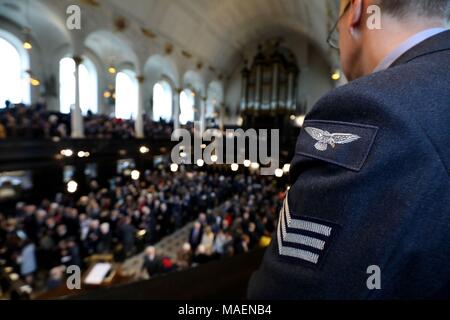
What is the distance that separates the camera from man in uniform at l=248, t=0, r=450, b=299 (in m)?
0.56

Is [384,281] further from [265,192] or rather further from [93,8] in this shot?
[93,8]

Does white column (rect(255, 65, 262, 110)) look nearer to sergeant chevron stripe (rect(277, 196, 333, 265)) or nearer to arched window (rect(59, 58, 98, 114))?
arched window (rect(59, 58, 98, 114))

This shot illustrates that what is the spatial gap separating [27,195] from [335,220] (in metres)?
11.4

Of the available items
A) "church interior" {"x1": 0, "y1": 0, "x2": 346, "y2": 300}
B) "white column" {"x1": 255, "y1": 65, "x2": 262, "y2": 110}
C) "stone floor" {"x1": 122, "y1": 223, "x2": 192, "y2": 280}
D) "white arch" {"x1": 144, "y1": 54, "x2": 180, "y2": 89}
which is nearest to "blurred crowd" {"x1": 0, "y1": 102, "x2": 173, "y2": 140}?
"church interior" {"x1": 0, "y1": 0, "x2": 346, "y2": 300}

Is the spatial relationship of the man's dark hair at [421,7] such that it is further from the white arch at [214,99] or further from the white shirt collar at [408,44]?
the white arch at [214,99]

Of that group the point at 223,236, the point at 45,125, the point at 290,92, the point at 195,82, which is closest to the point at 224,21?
the point at 195,82

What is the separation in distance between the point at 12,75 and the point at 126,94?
753 cm

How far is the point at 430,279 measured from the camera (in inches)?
23.4

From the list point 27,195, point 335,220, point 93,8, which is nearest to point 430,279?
point 335,220

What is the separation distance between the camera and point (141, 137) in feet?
51.8

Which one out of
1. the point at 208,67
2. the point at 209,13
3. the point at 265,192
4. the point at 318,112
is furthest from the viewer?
the point at 208,67

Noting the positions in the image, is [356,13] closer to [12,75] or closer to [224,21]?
[12,75]

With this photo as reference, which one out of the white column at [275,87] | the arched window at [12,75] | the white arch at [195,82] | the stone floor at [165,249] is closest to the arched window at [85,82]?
the arched window at [12,75]

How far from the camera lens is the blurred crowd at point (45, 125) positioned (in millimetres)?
9753
